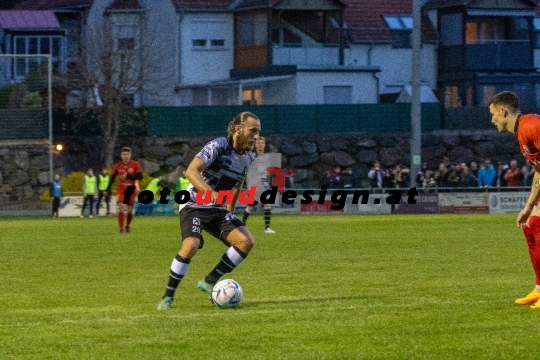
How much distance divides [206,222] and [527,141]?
3205 millimetres

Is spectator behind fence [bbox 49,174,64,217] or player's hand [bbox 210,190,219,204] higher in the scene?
player's hand [bbox 210,190,219,204]

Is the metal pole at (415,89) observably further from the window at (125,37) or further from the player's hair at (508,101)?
the player's hair at (508,101)

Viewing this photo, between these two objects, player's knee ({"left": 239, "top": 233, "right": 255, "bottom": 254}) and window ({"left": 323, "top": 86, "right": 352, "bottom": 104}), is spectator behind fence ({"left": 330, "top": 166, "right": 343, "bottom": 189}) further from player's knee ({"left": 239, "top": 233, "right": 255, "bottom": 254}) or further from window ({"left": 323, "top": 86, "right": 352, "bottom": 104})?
player's knee ({"left": 239, "top": 233, "right": 255, "bottom": 254})

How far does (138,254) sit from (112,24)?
37726 mm

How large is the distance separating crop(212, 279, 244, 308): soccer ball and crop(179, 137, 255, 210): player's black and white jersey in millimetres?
805

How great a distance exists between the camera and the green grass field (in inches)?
350

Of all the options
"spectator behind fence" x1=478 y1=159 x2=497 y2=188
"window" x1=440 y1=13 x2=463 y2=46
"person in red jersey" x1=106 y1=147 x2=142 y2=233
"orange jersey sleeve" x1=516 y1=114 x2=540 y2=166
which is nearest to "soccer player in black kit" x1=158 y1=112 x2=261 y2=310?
"orange jersey sleeve" x1=516 y1=114 x2=540 y2=166

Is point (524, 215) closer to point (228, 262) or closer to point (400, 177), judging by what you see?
point (228, 262)

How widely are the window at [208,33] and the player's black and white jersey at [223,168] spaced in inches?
1756

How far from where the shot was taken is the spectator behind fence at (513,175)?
38.8 meters

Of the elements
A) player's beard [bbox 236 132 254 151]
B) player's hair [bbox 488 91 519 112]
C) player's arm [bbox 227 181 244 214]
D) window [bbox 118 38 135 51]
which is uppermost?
window [bbox 118 38 135 51]

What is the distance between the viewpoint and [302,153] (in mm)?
47250

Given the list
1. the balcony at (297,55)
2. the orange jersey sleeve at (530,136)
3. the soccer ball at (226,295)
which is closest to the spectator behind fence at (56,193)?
the balcony at (297,55)

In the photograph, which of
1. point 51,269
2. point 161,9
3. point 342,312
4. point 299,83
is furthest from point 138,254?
point 161,9
